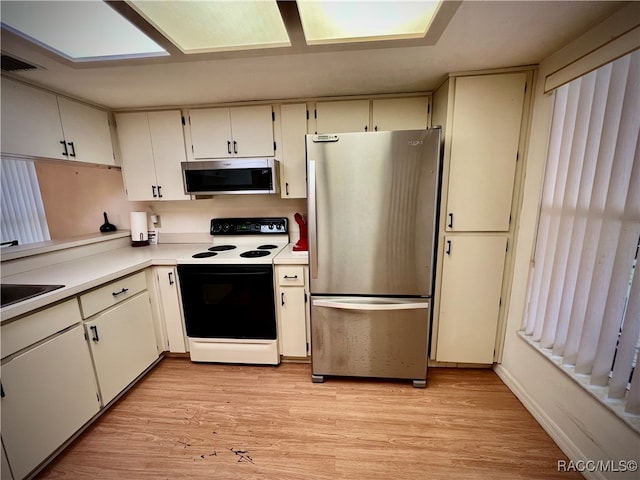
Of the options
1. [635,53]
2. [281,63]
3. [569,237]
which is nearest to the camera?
[635,53]

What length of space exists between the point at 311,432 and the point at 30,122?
264 centimetres

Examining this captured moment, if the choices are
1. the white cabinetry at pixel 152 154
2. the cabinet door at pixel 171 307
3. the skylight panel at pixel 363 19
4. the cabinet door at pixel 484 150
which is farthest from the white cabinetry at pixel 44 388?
the cabinet door at pixel 484 150

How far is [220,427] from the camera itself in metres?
1.57

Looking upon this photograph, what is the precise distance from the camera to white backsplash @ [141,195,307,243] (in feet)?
8.03

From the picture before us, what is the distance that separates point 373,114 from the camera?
2023mm

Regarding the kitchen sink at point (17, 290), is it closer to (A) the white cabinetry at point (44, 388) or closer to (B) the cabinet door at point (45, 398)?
(A) the white cabinetry at point (44, 388)

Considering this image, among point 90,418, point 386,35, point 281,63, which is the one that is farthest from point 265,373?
point 386,35

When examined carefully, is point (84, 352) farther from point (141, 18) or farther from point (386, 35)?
point (386, 35)

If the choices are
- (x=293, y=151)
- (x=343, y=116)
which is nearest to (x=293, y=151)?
(x=293, y=151)

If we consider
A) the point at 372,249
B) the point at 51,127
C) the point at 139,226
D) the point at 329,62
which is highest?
the point at 329,62

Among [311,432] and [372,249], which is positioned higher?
[372,249]

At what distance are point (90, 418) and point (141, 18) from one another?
215 centimetres

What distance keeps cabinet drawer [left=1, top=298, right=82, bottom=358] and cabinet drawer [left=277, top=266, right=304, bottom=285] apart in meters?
1.19

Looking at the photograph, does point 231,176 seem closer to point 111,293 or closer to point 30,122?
point 111,293
